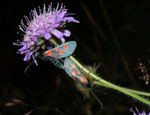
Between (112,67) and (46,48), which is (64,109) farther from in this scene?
(46,48)

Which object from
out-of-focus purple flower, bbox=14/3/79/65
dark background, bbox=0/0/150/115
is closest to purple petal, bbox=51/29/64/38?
out-of-focus purple flower, bbox=14/3/79/65

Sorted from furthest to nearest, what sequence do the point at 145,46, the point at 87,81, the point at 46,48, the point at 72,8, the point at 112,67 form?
1. the point at 72,8
2. the point at 145,46
3. the point at 112,67
4. the point at 46,48
5. the point at 87,81

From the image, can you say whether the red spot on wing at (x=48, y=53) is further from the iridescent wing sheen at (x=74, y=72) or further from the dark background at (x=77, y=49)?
the dark background at (x=77, y=49)

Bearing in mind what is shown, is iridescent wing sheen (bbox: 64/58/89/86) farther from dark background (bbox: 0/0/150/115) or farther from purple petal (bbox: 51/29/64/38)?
dark background (bbox: 0/0/150/115)

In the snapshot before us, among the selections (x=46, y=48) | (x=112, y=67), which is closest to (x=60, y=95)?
(x=112, y=67)

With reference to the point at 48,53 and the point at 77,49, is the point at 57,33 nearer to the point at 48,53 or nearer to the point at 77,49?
the point at 48,53

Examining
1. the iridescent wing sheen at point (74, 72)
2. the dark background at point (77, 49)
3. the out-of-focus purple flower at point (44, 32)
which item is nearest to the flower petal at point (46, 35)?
the out-of-focus purple flower at point (44, 32)
